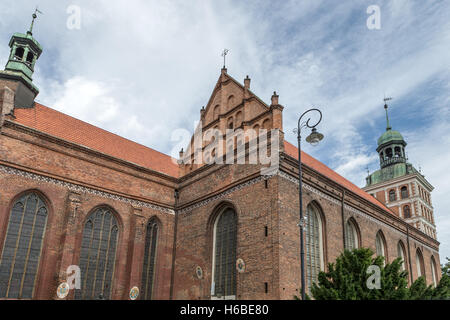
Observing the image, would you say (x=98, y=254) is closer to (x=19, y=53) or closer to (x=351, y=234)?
(x=19, y=53)

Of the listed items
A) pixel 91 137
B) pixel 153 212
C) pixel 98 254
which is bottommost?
pixel 98 254

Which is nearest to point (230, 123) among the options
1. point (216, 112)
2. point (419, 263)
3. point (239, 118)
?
point (239, 118)

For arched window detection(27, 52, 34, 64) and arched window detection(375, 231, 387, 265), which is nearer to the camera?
arched window detection(27, 52, 34, 64)

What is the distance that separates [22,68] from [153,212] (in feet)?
37.3

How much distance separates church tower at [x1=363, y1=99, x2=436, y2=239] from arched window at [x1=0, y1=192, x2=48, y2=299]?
3303cm

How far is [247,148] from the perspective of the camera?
60.7 feet

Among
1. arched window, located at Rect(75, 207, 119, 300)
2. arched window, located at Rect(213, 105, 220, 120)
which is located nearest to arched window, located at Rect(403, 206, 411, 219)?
arched window, located at Rect(213, 105, 220, 120)

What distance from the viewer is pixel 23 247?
16281mm

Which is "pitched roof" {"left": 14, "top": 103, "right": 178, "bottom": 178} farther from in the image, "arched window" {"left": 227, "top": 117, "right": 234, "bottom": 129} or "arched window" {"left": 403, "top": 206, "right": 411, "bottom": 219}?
"arched window" {"left": 403, "top": 206, "right": 411, "bottom": 219}

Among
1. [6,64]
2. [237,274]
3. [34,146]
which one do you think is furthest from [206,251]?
[6,64]

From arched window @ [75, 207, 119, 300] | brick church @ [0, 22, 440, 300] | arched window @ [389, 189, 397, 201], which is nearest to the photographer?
brick church @ [0, 22, 440, 300]

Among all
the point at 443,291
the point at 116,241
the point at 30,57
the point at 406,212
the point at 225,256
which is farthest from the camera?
the point at 406,212

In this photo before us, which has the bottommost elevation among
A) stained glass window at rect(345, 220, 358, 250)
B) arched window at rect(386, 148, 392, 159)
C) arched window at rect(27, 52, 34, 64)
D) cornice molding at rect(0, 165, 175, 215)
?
stained glass window at rect(345, 220, 358, 250)

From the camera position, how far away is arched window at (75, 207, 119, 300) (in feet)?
58.4
